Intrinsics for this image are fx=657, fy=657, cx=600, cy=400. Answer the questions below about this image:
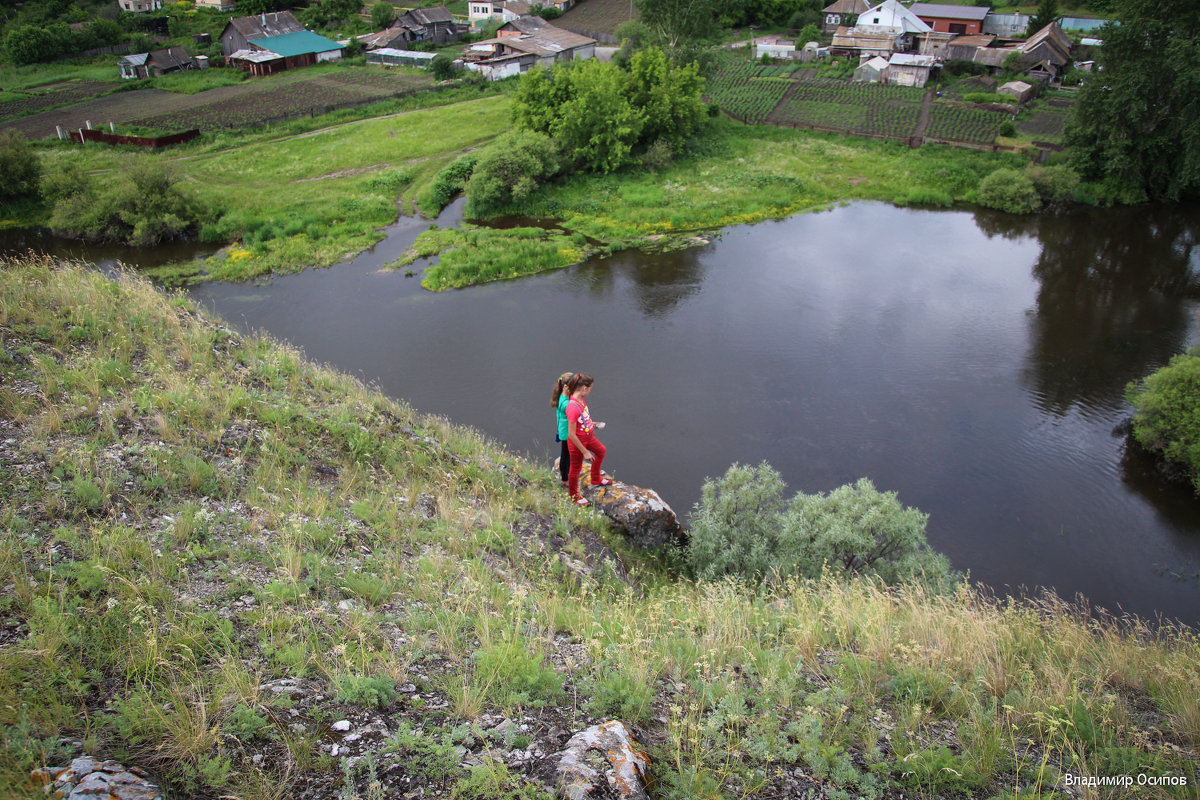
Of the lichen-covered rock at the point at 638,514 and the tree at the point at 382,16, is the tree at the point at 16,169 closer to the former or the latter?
the lichen-covered rock at the point at 638,514

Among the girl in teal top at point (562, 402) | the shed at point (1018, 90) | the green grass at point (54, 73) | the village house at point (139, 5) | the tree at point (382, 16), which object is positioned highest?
the village house at point (139, 5)

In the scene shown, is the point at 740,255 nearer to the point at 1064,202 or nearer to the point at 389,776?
the point at 1064,202

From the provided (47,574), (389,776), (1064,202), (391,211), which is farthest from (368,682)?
(1064,202)

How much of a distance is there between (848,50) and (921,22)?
746cm

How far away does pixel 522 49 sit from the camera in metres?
60.2

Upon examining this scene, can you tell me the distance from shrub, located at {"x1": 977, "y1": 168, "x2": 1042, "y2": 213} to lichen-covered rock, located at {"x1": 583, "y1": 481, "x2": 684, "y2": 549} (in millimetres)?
32077

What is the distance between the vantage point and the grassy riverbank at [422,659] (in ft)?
14.4

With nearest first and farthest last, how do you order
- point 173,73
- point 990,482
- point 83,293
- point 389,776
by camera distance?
1. point 389,776
2. point 83,293
3. point 990,482
4. point 173,73

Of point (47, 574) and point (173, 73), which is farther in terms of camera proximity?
point (173, 73)

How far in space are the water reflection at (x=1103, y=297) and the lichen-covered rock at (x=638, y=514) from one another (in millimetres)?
14303

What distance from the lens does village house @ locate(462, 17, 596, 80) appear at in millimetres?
58062

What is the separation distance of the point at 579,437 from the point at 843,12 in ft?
253

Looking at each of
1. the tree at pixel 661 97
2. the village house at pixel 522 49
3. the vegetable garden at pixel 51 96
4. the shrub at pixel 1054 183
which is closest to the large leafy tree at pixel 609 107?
the tree at pixel 661 97

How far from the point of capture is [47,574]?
5.61 meters
